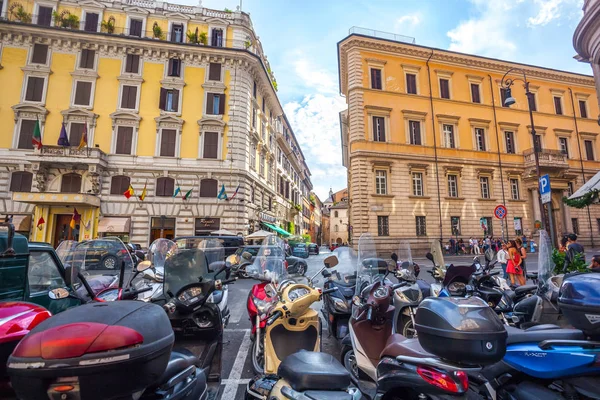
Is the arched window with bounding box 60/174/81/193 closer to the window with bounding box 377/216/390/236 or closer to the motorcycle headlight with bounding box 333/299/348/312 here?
the window with bounding box 377/216/390/236

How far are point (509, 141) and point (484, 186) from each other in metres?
4.96

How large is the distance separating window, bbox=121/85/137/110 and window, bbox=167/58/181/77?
8.91ft

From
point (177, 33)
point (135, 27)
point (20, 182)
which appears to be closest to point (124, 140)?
point (20, 182)

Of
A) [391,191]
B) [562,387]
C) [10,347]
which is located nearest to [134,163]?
[391,191]

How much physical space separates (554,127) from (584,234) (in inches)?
376

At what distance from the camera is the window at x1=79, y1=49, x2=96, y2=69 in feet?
66.7

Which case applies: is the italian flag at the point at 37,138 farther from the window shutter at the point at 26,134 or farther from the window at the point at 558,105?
the window at the point at 558,105

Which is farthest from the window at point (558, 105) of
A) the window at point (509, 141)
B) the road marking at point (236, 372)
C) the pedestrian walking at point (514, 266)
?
the road marking at point (236, 372)

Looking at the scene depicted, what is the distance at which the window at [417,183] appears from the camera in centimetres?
2245

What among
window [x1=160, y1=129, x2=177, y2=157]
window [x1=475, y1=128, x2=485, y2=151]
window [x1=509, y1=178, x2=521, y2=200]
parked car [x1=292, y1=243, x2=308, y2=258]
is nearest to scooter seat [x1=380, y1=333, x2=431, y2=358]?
parked car [x1=292, y1=243, x2=308, y2=258]

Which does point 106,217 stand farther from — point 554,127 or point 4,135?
point 554,127

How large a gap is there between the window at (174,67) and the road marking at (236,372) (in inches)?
853

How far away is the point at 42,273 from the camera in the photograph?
3.40 metres

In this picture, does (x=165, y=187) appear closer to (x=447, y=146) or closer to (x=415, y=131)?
(x=415, y=131)
